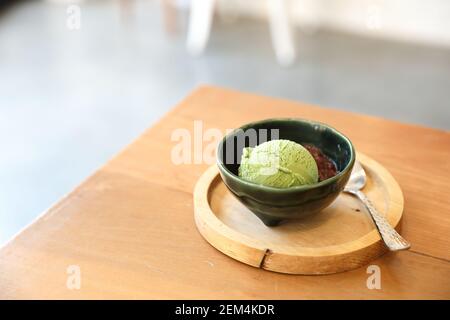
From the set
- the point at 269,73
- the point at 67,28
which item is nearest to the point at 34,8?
the point at 67,28

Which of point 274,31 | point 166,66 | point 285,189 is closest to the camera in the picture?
point 285,189

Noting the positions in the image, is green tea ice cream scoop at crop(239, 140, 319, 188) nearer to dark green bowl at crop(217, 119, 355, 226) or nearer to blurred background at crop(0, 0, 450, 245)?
dark green bowl at crop(217, 119, 355, 226)

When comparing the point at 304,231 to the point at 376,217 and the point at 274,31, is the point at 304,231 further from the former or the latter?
the point at 274,31

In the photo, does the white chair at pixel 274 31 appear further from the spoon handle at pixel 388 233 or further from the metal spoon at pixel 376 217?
the spoon handle at pixel 388 233

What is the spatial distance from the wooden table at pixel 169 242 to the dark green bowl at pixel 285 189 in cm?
9

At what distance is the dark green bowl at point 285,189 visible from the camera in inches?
28.3

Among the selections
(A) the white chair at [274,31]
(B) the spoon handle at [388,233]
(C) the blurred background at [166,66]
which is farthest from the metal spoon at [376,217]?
(A) the white chair at [274,31]

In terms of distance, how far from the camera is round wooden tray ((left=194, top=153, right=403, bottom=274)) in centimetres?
72

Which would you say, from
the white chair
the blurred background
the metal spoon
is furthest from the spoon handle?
the white chair

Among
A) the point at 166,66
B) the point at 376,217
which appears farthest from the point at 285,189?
the point at 166,66

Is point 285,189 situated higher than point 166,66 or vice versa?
point 285,189

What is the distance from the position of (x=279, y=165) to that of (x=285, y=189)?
51 millimetres

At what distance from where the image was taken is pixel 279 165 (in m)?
0.75

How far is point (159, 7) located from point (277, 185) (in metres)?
2.64
